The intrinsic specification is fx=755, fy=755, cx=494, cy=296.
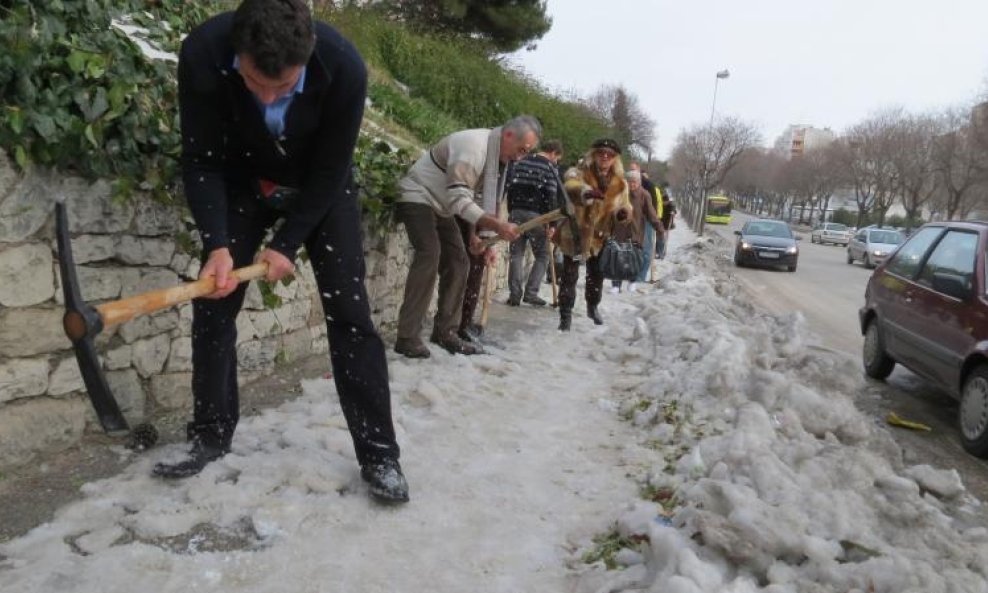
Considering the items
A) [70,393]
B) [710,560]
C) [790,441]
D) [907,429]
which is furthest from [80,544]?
[907,429]

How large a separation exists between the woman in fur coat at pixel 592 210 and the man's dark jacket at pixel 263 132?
4145 millimetres

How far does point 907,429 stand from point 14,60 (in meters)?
5.70

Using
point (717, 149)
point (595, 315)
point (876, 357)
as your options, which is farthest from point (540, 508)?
point (717, 149)

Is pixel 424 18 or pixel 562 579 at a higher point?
pixel 424 18

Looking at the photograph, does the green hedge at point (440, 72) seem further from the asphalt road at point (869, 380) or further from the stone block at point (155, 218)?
the stone block at point (155, 218)

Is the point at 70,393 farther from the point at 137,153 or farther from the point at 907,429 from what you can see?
the point at 907,429

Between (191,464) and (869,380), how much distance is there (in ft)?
19.4

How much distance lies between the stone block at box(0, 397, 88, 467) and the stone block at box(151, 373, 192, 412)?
0.42 meters

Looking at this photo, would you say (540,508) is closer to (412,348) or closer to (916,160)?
(412,348)

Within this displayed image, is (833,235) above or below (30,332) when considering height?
below

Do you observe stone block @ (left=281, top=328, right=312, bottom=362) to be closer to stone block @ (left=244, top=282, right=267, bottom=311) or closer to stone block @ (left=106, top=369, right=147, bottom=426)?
stone block @ (left=244, top=282, right=267, bottom=311)

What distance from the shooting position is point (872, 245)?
25078 millimetres

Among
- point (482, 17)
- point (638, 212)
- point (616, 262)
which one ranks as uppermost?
point (482, 17)

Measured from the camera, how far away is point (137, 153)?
3314 millimetres
